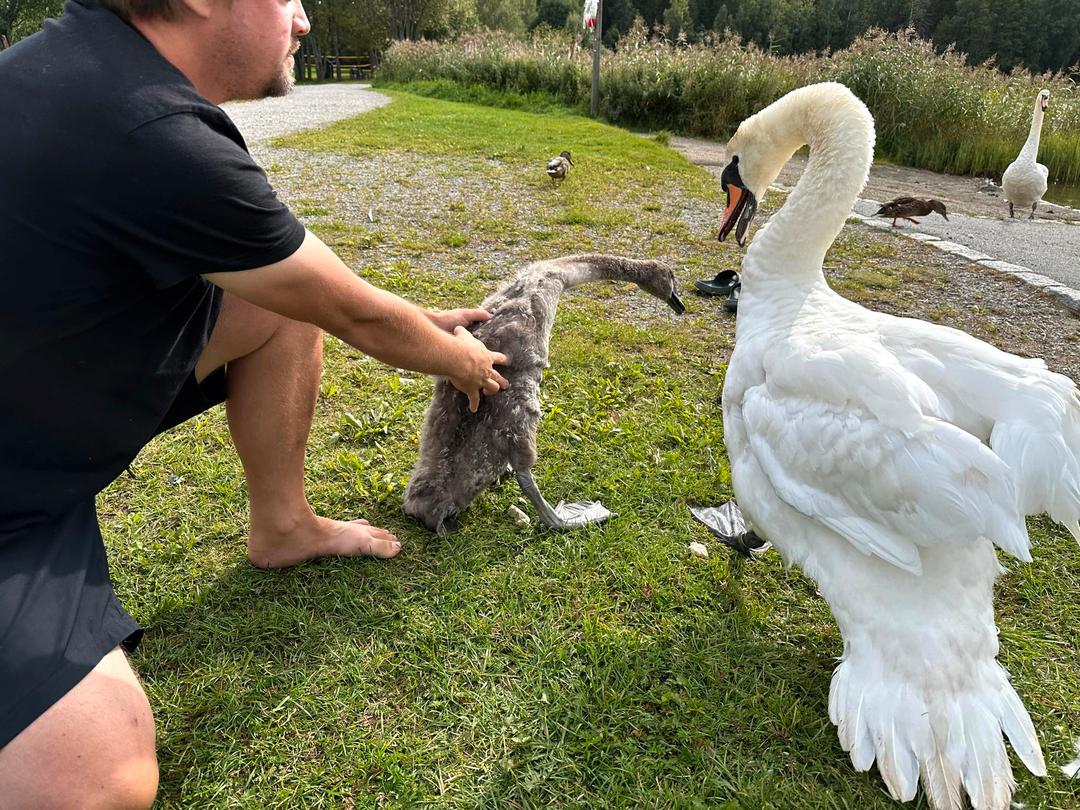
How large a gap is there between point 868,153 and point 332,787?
3.38 meters

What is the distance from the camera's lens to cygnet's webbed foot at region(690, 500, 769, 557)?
10.5 ft

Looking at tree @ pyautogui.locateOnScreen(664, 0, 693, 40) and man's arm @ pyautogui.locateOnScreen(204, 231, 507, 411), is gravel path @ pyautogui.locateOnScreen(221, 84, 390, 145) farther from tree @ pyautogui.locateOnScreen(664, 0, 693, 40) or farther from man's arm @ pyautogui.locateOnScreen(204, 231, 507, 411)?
tree @ pyautogui.locateOnScreen(664, 0, 693, 40)

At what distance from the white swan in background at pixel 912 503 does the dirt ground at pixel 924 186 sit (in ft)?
30.2

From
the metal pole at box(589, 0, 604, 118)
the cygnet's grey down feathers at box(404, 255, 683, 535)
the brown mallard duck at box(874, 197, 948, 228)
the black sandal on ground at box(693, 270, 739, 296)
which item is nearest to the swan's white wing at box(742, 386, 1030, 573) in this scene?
the cygnet's grey down feathers at box(404, 255, 683, 535)

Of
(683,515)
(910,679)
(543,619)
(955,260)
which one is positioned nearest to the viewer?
(910,679)

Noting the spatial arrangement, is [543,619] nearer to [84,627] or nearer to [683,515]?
[683,515]

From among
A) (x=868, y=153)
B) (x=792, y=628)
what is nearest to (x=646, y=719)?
(x=792, y=628)

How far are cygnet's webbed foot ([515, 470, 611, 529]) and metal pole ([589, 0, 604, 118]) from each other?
1523cm

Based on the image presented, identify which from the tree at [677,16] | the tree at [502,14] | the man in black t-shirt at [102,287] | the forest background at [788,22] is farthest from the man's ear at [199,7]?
the tree at [502,14]

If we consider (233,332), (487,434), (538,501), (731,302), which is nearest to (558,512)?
(538,501)

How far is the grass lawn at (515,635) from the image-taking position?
2227 millimetres

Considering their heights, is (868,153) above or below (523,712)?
above

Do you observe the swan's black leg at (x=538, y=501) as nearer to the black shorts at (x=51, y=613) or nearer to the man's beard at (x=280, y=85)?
the black shorts at (x=51, y=613)

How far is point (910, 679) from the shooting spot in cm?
208
